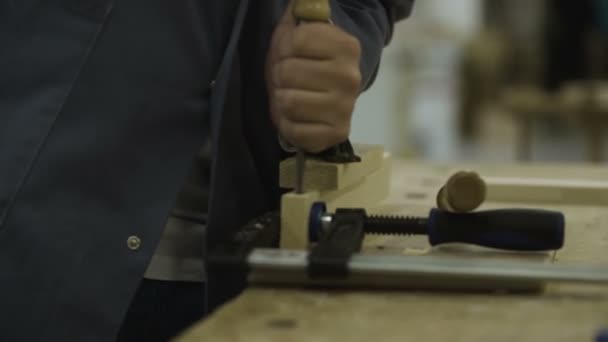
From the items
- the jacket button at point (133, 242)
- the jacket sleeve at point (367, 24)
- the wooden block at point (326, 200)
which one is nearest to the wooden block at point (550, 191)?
the wooden block at point (326, 200)

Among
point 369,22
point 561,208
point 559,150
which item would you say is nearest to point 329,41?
point 369,22

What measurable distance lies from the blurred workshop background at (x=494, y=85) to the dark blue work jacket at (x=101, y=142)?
2.89m

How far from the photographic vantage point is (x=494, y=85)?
31.1 feet

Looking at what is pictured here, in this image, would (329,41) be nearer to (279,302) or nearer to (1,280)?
(279,302)

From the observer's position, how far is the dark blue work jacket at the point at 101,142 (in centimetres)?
107

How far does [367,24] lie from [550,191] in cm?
41

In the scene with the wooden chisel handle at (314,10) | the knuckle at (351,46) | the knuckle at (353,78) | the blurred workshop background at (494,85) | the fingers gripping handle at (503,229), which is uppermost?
the wooden chisel handle at (314,10)

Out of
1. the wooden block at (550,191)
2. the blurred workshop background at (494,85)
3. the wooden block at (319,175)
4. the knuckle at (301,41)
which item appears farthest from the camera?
the blurred workshop background at (494,85)

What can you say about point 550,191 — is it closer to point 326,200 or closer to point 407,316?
point 326,200

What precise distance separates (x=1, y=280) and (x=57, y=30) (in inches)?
10.4

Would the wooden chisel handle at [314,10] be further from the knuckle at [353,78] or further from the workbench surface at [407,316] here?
the workbench surface at [407,316]

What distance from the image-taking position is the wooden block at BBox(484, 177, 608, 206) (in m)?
1.42

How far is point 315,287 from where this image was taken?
3.00 feet

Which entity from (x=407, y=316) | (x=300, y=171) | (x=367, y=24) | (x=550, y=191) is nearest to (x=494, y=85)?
(x=550, y=191)
